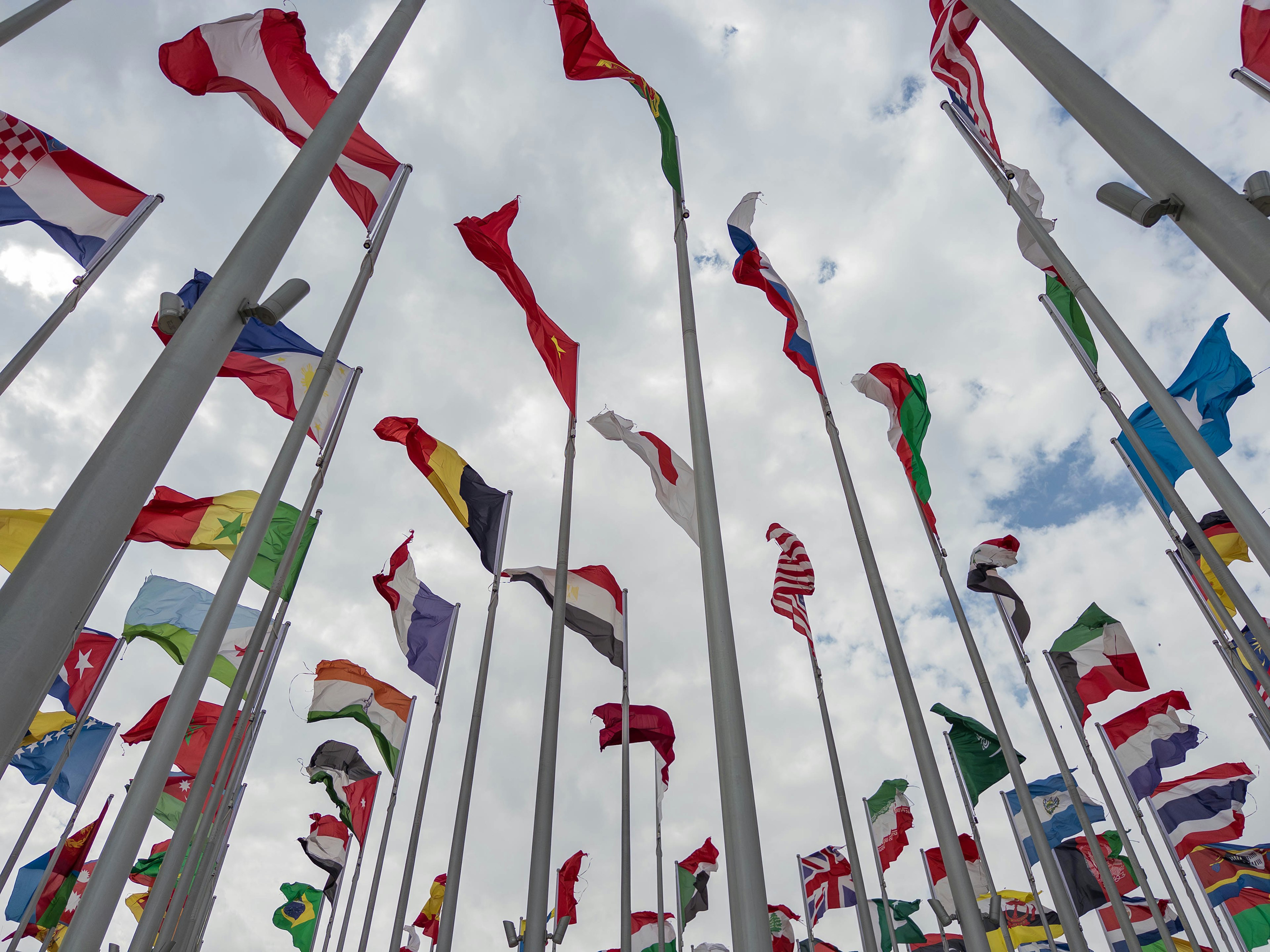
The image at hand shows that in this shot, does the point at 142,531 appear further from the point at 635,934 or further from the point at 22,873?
the point at 635,934

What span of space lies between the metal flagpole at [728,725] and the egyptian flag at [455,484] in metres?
8.47

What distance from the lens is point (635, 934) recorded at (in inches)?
1430

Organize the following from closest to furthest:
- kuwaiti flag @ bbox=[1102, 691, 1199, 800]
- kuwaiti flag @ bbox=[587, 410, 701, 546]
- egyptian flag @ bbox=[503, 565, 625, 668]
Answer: kuwaiti flag @ bbox=[587, 410, 701, 546]
egyptian flag @ bbox=[503, 565, 625, 668]
kuwaiti flag @ bbox=[1102, 691, 1199, 800]

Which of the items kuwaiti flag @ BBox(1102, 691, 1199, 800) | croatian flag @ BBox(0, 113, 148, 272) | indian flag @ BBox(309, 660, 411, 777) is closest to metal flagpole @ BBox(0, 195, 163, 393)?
croatian flag @ BBox(0, 113, 148, 272)

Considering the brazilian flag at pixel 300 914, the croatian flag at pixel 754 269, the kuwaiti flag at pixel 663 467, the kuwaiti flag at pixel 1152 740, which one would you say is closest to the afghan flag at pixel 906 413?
the croatian flag at pixel 754 269

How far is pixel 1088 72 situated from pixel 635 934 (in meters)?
39.3

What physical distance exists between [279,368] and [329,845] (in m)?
17.7

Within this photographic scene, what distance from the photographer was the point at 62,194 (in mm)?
12219

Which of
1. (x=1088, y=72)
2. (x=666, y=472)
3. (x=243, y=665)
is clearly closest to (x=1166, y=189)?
(x=1088, y=72)

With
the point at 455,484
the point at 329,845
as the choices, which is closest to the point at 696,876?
the point at 329,845

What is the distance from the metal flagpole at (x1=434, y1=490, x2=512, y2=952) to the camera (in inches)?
454

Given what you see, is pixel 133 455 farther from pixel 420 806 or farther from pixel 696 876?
pixel 696 876

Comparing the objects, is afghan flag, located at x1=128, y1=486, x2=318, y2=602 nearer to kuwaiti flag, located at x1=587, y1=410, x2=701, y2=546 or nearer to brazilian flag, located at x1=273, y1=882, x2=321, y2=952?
kuwaiti flag, located at x1=587, y1=410, x2=701, y2=546

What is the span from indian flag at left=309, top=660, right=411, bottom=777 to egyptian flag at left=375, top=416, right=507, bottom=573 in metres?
5.15
